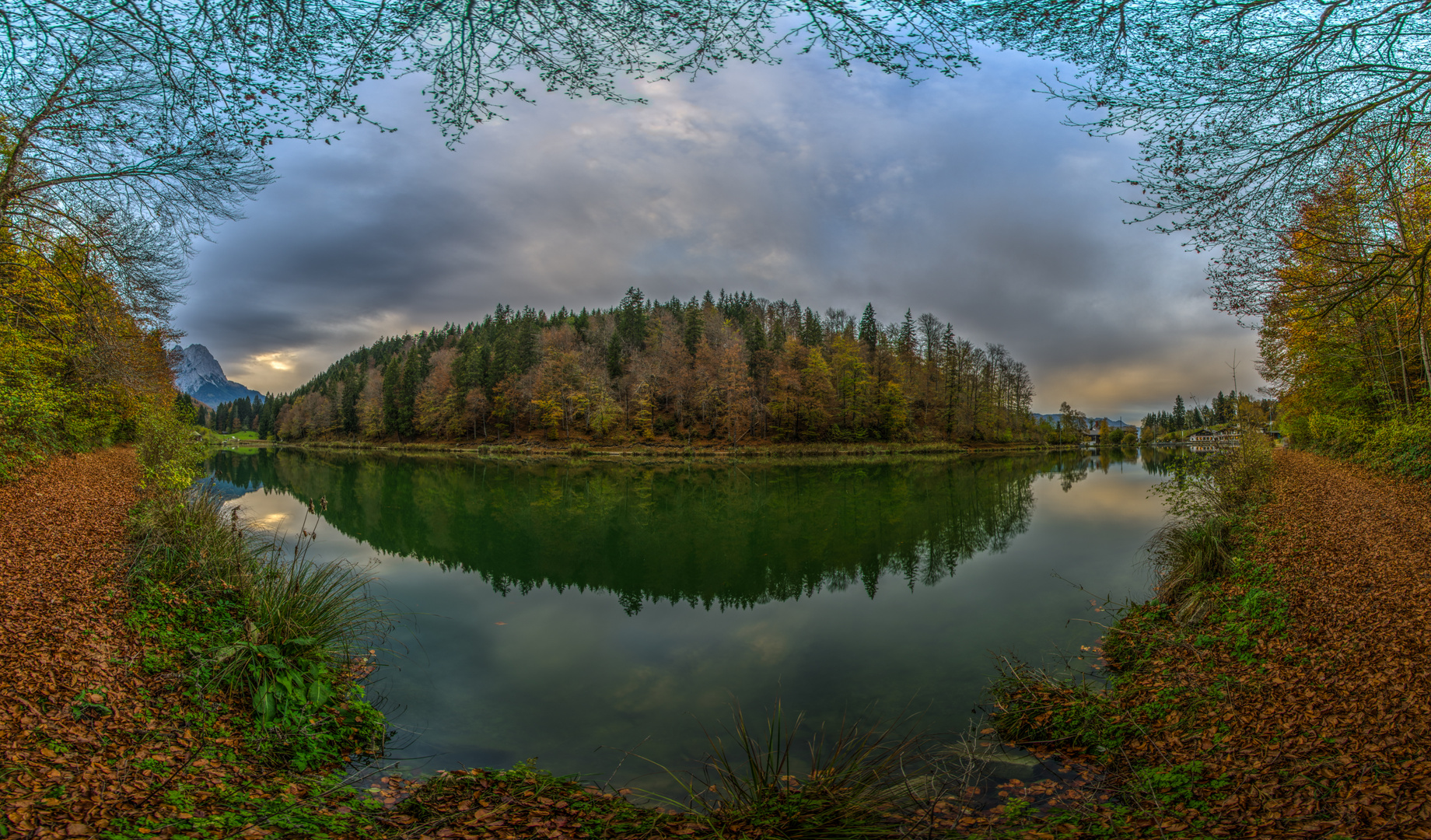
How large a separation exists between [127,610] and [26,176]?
260 inches

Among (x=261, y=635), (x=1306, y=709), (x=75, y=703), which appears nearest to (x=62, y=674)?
(x=75, y=703)

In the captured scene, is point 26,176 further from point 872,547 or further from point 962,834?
point 872,547

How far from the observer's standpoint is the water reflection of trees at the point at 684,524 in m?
11.3

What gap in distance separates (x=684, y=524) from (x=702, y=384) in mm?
32609

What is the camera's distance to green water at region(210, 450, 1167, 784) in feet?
19.4

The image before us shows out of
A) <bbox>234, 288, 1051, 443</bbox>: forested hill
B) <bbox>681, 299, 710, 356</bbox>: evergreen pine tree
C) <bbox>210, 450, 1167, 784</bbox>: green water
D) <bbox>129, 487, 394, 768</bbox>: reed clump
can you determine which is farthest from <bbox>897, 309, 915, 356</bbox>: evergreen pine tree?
<bbox>129, 487, 394, 768</bbox>: reed clump

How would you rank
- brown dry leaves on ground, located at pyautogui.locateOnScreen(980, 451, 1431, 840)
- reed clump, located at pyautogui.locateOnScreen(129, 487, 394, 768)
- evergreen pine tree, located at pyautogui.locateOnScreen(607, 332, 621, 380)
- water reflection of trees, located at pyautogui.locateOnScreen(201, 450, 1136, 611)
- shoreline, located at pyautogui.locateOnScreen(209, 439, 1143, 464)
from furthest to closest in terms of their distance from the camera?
1. evergreen pine tree, located at pyautogui.locateOnScreen(607, 332, 621, 380)
2. shoreline, located at pyautogui.locateOnScreen(209, 439, 1143, 464)
3. water reflection of trees, located at pyautogui.locateOnScreen(201, 450, 1136, 611)
4. reed clump, located at pyautogui.locateOnScreen(129, 487, 394, 768)
5. brown dry leaves on ground, located at pyautogui.locateOnScreen(980, 451, 1431, 840)

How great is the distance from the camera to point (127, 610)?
5.46m

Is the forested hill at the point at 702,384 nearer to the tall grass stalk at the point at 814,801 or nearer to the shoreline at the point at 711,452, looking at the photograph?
the shoreline at the point at 711,452

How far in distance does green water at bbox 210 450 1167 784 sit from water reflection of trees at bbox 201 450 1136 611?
0.10 metres

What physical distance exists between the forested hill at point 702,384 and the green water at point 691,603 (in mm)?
27634

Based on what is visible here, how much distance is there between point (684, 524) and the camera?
16.9m

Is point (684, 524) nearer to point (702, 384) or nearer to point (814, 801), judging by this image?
point (814, 801)

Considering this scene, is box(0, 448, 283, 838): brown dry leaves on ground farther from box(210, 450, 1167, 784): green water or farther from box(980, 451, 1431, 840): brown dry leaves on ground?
box(980, 451, 1431, 840): brown dry leaves on ground
